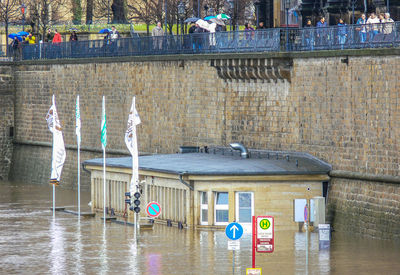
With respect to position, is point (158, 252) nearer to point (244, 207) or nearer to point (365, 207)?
point (244, 207)

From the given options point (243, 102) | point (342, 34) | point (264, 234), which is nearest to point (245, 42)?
point (243, 102)

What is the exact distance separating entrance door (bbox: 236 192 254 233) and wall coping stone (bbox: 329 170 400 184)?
118 inches

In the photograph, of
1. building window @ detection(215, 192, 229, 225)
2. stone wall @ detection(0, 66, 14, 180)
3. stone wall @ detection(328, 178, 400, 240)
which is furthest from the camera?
stone wall @ detection(0, 66, 14, 180)

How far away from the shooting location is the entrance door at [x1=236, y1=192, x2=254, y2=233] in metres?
50.4

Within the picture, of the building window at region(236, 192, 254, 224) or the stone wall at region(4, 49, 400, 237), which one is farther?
the building window at region(236, 192, 254, 224)

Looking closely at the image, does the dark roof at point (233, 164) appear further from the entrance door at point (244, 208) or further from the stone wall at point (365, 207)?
the stone wall at point (365, 207)

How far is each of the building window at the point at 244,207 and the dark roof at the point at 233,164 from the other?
873 millimetres

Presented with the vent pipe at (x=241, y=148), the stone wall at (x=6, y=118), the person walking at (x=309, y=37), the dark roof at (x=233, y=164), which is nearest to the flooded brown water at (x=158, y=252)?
the dark roof at (x=233, y=164)

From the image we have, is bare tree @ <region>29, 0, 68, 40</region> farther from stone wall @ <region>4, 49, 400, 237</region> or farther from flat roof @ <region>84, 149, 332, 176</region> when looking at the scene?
flat roof @ <region>84, 149, 332, 176</region>

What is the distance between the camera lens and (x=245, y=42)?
56.7 m

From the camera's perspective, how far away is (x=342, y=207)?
50.6 metres

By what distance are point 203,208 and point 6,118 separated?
30.9 m

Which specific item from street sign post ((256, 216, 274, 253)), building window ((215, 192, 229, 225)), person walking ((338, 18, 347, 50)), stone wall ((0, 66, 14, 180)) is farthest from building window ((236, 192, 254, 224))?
stone wall ((0, 66, 14, 180))

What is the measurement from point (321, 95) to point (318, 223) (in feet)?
16.2
